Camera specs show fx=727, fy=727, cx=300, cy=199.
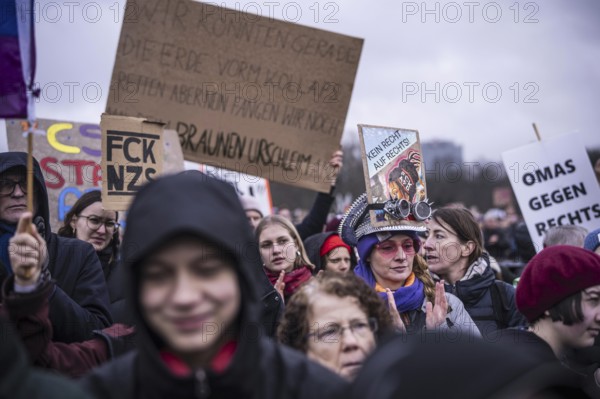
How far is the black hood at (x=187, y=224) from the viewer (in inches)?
74.6

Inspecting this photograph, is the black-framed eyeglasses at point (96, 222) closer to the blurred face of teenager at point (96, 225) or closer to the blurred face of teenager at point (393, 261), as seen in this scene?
the blurred face of teenager at point (96, 225)

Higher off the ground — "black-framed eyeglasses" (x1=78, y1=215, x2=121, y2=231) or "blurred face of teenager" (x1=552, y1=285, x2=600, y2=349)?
"black-framed eyeglasses" (x1=78, y1=215, x2=121, y2=231)

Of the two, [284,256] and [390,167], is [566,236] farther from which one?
[284,256]

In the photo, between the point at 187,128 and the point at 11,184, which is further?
the point at 187,128

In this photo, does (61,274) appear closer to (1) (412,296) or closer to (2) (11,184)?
(2) (11,184)

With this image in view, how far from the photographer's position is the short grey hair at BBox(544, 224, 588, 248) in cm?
616

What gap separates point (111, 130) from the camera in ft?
14.1

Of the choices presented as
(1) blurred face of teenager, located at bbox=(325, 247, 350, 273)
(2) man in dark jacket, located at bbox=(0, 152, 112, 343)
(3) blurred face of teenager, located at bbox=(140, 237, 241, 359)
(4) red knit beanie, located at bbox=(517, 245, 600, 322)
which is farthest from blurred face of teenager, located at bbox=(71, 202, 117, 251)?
A: (3) blurred face of teenager, located at bbox=(140, 237, 241, 359)

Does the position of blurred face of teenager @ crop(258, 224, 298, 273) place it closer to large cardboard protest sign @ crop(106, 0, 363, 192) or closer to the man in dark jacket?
large cardboard protest sign @ crop(106, 0, 363, 192)

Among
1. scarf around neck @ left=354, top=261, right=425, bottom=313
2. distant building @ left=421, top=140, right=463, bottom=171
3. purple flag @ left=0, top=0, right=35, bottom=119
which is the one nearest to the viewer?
purple flag @ left=0, top=0, right=35, bottom=119

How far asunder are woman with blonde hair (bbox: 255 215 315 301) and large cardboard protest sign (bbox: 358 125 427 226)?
99 cm

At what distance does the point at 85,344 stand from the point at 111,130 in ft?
4.99

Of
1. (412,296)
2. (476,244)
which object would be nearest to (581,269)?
(412,296)

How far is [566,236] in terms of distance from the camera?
6211 mm
